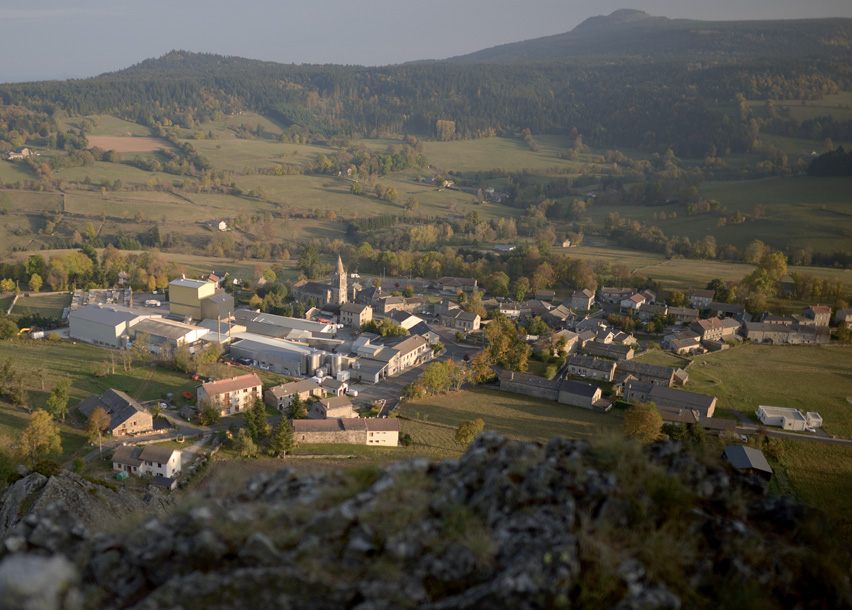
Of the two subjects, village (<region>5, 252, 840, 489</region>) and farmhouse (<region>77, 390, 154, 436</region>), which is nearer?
farmhouse (<region>77, 390, 154, 436</region>)

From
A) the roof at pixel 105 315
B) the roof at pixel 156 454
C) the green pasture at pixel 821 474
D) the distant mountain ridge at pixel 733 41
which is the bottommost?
the green pasture at pixel 821 474

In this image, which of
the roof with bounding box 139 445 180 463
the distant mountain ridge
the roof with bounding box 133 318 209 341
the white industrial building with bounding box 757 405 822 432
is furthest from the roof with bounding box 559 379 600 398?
the distant mountain ridge

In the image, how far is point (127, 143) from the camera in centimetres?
8769

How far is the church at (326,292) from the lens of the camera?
127ft

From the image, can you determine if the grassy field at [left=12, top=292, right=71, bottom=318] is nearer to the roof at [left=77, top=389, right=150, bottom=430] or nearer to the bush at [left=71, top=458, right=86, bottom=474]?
the roof at [left=77, top=389, right=150, bottom=430]

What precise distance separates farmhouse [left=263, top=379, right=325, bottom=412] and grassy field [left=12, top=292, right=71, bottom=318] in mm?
19890

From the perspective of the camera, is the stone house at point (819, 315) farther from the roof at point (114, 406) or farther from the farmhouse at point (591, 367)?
the roof at point (114, 406)

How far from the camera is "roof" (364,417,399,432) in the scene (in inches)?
843

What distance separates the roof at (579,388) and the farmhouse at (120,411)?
1691 centimetres

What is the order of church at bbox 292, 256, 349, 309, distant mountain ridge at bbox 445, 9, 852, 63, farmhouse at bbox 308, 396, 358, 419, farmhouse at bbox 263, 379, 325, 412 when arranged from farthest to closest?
distant mountain ridge at bbox 445, 9, 852, 63, church at bbox 292, 256, 349, 309, farmhouse at bbox 263, 379, 325, 412, farmhouse at bbox 308, 396, 358, 419

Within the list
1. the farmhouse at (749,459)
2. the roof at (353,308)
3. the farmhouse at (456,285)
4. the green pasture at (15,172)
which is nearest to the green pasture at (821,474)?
the farmhouse at (749,459)

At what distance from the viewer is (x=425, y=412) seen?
78.7 feet

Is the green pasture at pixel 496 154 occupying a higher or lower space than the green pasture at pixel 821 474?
higher

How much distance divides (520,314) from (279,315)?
15.7 m
